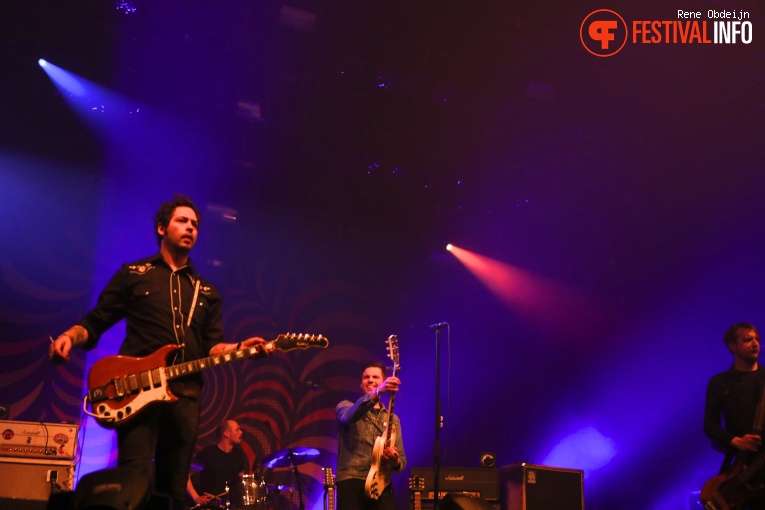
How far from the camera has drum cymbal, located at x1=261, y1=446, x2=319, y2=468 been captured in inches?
346

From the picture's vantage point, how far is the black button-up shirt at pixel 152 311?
166 inches

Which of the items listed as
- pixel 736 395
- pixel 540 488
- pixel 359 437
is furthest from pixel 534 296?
pixel 359 437

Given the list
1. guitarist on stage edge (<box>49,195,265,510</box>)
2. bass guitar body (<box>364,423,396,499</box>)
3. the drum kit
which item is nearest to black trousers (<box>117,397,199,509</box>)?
guitarist on stage edge (<box>49,195,265,510</box>)

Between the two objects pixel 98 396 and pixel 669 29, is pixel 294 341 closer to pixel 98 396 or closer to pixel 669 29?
pixel 98 396

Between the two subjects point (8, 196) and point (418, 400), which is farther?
point (418, 400)

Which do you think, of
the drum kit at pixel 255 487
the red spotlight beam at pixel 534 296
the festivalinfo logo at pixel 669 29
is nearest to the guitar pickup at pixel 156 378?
the drum kit at pixel 255 487

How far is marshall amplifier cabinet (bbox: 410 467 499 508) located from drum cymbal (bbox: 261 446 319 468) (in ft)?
4.32

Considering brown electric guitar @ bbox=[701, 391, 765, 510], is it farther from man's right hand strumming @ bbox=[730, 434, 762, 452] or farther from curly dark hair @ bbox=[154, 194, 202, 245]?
curly dark hair @ bbox=[154, 194, 202, 245]

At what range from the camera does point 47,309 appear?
953 cm

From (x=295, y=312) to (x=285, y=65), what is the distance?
3.57 meters

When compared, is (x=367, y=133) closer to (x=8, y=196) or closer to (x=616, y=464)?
(x=8, y=196)

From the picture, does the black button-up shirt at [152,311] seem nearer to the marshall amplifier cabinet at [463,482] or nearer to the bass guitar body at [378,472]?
the bass guitar body at [378,472]

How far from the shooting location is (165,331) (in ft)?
13.9

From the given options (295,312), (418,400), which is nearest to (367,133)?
(295,312)
